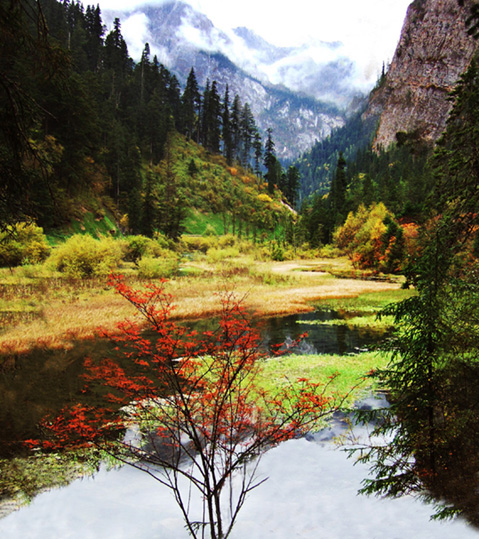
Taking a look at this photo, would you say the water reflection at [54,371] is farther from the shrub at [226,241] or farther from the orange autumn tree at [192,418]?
the shrub at [226,241]

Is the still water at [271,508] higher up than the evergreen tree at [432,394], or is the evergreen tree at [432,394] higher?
the evergreen tree at [432,394]

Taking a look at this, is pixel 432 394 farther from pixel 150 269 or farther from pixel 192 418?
pixel 150 269

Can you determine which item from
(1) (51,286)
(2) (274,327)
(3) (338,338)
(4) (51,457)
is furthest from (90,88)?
(4) (51,457)

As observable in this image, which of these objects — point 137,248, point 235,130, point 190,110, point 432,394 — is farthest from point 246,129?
point 432,394

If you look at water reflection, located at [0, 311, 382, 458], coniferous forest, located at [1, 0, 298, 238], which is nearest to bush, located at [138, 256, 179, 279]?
coniferous forest, located at [1, 0, 298, 238]

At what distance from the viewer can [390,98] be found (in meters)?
153

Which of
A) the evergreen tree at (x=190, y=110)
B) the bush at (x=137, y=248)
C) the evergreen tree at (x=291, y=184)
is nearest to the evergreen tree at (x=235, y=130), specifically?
the evergreen tree at (x=190, y=110)

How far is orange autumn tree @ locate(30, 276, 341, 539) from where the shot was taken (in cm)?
496

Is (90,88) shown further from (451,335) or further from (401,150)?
(401,150)

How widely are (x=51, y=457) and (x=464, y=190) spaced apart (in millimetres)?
11443

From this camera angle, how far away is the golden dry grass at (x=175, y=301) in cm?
1489

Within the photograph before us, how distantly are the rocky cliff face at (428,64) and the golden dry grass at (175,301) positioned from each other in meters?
119

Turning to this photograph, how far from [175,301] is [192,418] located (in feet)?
55.1

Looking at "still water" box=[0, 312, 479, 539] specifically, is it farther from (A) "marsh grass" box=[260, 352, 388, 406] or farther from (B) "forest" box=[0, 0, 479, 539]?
(A) "marsh grass" box=[260, 352, 388, 406]
